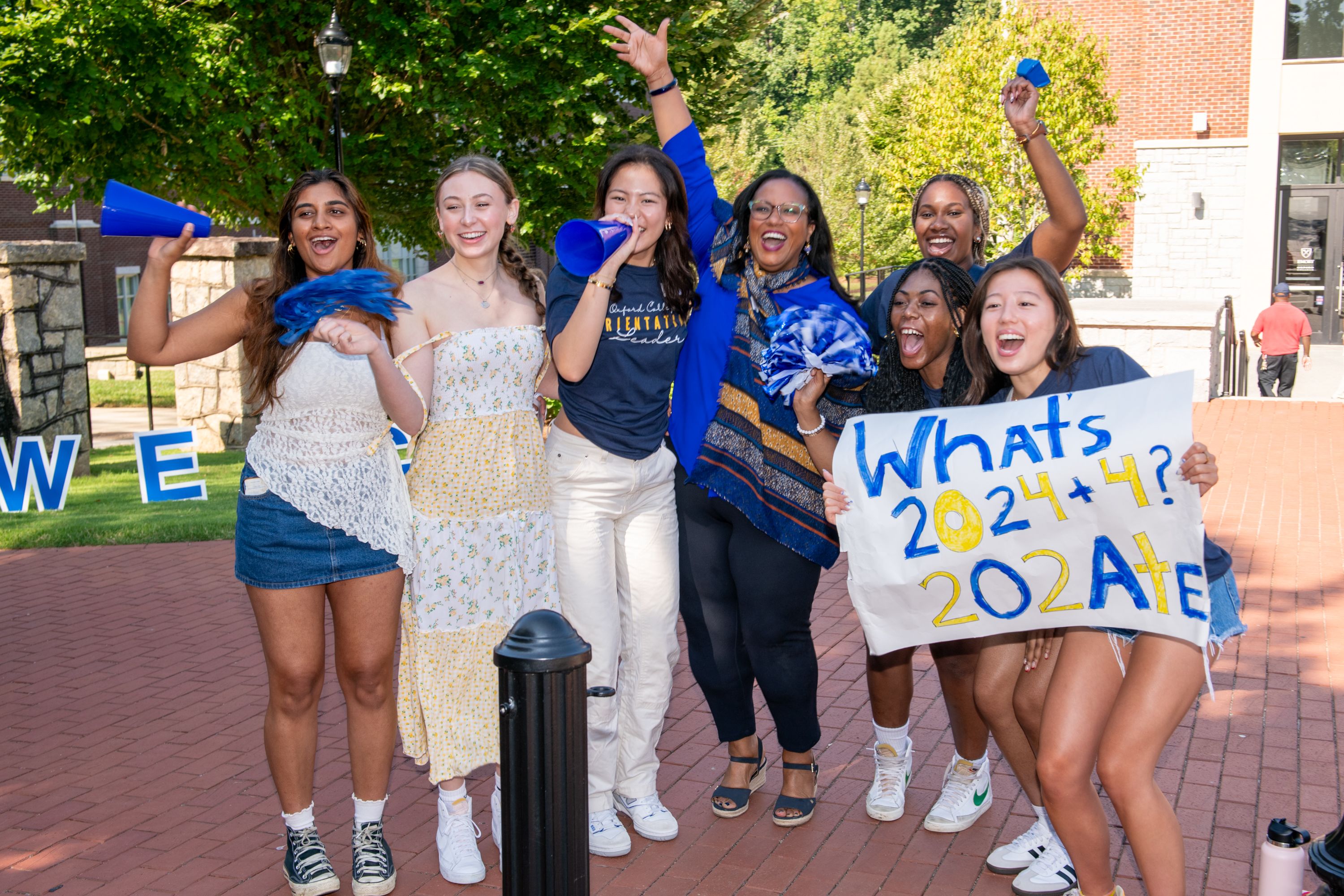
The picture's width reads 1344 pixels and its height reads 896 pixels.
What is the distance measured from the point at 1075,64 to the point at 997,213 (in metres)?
3.56

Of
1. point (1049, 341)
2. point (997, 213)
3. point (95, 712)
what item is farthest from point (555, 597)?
point (997, 213)

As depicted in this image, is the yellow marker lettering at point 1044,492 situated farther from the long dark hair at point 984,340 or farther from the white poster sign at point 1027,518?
the long dark hair at point 984,340

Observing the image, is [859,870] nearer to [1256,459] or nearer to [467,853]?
[467,853]

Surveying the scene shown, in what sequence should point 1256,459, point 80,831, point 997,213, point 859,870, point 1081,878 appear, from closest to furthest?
1. point 1081,878
2. point 859,870
3. point 80,831
4. point 1256,459
5. point 997,213

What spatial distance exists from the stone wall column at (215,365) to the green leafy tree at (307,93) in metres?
0.85

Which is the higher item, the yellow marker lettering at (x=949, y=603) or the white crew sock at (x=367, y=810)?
the yellow marker lettering at (x=949, y=603)

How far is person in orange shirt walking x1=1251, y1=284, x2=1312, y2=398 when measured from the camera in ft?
52.6

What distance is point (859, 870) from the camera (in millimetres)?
3791

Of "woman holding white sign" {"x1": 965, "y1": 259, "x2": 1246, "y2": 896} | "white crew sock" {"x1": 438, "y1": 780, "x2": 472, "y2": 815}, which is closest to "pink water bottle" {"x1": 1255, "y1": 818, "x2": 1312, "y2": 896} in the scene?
"woman holding white sign" {"x1": 965, "y1": 259, "x2": 1246, "y2": 896}

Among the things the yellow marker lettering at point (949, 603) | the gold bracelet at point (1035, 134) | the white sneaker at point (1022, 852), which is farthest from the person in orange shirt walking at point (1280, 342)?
the yellow marker lettering at point (949, 603)

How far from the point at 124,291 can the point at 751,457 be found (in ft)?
95.4

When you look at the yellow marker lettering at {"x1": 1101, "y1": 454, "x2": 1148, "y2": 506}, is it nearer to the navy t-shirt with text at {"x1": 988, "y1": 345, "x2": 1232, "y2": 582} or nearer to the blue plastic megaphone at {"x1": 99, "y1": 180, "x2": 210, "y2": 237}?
the navy t-shirt with text at {"x1": 988, "y1": 345, "x2": 1232, "y2": 582}

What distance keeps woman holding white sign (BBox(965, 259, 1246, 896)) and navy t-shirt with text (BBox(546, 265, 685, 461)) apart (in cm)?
104

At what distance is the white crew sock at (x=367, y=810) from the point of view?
3746 millimetres
